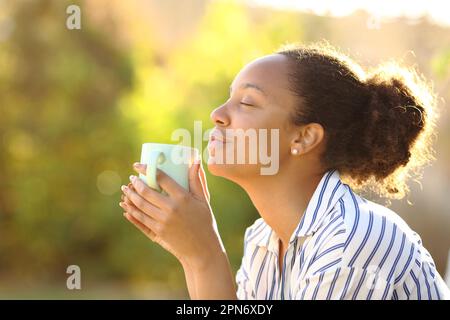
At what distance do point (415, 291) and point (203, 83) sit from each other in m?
5.67

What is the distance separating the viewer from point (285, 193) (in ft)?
7.33

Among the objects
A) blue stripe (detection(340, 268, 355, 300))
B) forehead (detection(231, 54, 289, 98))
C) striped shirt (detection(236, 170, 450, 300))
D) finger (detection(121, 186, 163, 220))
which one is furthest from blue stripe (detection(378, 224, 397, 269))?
finger (detection(121, 186, 163, 220))

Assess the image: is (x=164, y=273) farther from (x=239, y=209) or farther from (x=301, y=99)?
(x=301, y=99)

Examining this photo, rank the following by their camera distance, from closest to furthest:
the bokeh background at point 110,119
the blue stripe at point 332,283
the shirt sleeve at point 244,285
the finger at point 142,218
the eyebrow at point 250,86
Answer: the blue stripe at point 332,283
the finger at point 142,218
the eyebrow at point 250,86
the shirt sleeve at point 244,285
the bokeh background at point 110,119

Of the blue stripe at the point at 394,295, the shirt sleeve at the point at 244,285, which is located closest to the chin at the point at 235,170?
the shirt sleeve at the point at 244,285

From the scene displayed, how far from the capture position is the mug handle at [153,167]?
2.06m

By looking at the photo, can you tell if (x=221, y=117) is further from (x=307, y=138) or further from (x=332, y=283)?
(x=332, y=283)

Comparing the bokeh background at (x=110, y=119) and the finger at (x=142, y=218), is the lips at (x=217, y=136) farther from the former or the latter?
the bokeh background at (x=110, y=119)

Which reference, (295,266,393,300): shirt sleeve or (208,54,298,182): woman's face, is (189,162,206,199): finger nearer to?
(208,54,298,182): woman's face

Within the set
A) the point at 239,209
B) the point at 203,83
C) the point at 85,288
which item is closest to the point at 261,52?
the point at 203,83

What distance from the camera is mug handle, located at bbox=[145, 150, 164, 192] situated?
6.76ft

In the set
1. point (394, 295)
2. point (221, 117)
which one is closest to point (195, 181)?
point (221, 117)

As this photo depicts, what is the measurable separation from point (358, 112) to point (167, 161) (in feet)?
2.34

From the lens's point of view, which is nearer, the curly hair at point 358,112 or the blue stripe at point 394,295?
the blue stripe at point 394,295
